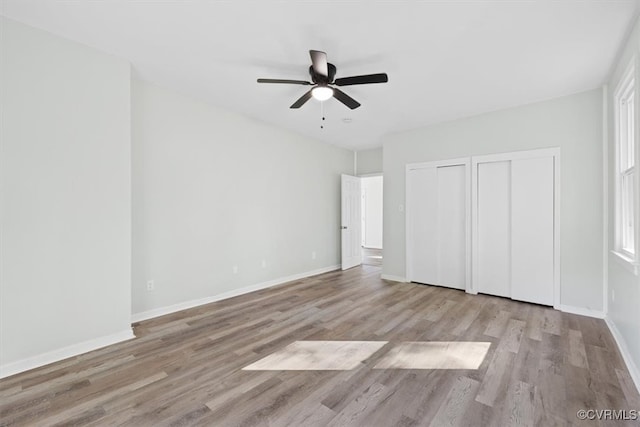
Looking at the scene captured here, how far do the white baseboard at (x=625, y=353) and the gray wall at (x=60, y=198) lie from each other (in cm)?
446

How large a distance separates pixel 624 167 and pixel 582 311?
6.03 feet

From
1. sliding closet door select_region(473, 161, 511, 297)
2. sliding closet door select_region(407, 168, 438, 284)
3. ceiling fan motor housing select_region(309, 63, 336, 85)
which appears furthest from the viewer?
sliding closet door select_region(407, 168, 438, 284)

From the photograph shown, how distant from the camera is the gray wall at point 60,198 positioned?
89.1 inches

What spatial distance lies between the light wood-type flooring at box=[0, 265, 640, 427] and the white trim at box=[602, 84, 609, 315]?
1.53 feet

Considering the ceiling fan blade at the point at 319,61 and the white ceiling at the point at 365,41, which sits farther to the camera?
the ceiling fan blade at the point at 319,61

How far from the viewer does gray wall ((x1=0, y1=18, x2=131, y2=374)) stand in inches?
89.1

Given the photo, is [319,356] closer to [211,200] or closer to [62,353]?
[62,353]

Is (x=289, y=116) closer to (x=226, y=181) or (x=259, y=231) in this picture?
(x=226, y=181)

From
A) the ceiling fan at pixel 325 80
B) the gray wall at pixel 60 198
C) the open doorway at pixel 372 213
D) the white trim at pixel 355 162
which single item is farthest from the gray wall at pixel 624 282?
the open doorway at pixel 372 213

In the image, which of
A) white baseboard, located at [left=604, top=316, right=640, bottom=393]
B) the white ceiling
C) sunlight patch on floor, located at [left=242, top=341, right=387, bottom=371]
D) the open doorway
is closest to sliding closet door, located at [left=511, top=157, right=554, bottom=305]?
white baseboard, located at [left=604, top=316, right=640, bottom=393]

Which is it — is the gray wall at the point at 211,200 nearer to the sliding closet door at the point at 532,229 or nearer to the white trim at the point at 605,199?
the sliding closet door at the point at 532,229

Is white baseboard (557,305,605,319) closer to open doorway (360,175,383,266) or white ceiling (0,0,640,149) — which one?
white ceiling (0,0,640,149)

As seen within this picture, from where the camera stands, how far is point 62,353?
2482 mm

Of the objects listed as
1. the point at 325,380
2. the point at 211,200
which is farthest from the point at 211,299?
the point at 325,380
